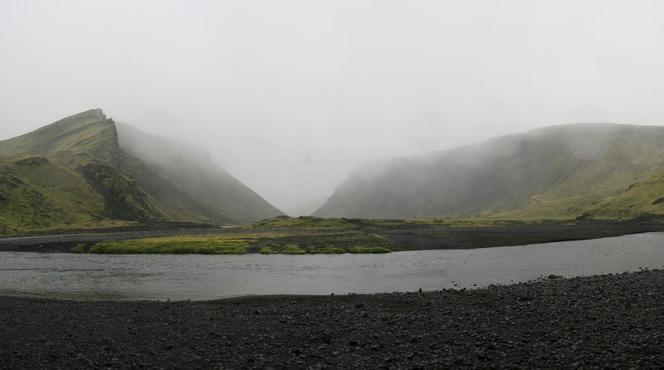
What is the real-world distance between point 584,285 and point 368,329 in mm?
22647

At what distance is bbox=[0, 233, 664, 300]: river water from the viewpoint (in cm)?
4872

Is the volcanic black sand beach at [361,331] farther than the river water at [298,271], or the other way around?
the river water at [298,271]

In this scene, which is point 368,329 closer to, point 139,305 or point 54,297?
point 139,305

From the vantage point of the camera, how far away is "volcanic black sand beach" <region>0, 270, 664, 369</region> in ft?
71.8

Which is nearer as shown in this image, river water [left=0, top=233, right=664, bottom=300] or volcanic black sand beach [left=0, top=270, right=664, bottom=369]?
volcanic black sand beach [left=0, top=270, right=664, bottom=369]

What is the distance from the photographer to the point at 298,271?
208 ft

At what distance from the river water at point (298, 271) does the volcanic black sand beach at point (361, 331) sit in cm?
770

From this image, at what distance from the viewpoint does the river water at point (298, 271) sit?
160ft

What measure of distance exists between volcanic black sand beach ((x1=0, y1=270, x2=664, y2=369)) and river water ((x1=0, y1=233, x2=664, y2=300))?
303 inches

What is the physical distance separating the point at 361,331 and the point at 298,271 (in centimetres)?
3618

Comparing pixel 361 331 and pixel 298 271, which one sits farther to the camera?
pixel 298 271

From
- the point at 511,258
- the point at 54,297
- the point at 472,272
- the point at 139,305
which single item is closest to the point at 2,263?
the point at 54,297

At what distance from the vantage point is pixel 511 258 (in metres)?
73.1

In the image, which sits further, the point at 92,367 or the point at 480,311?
the point at 480,311
